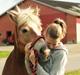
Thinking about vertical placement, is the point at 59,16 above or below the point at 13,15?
above

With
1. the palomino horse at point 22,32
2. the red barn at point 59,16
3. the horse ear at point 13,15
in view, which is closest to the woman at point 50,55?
the palomino horse at point 22,32

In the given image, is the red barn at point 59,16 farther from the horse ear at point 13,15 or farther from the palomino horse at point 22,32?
the horse ear at point 13,15

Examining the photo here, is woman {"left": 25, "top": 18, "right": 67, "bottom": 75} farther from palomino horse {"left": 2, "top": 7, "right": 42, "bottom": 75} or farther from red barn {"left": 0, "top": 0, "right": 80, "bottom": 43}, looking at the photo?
red barn {"left": 0, "top": 0, "right": 80, "bottom": 43}

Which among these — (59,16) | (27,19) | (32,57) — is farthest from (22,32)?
(59,16)

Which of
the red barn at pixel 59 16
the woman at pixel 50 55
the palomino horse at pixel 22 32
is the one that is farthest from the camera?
the red barn at pixel 59 16

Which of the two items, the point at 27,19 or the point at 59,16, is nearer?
the point at 27,19

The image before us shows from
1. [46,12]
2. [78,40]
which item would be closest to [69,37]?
[78,40]

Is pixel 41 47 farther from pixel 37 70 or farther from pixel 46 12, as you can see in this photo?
pixel 46 12

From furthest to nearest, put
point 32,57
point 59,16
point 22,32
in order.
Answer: point 59,16, point 22,32, point 32,57

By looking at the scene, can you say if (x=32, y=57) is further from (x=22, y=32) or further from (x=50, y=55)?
(x=22, y=32)

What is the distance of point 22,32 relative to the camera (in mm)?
4039

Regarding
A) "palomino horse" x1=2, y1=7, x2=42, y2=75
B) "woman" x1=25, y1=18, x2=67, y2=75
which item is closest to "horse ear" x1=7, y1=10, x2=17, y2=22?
"palomino horse" x1=2, y1=7, x2=42, y2=75

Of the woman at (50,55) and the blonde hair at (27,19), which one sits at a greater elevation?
the blonde hair at (27,19)

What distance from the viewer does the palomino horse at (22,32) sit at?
13.0 feet
